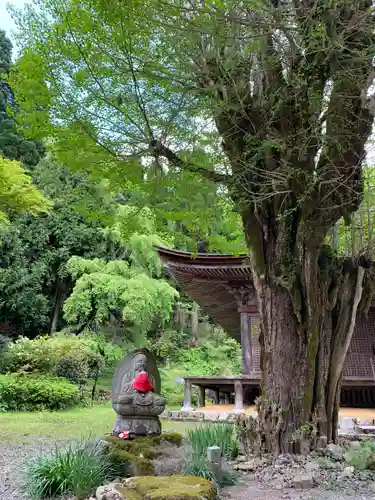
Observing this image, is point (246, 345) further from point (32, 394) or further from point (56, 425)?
point (32, 394)

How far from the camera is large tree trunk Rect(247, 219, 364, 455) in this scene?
4.29 meters

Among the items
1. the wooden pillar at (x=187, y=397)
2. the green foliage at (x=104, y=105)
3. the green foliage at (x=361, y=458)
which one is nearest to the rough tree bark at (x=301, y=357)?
the green foliage at (x=361, y=458)

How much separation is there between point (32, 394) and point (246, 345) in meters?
6.09

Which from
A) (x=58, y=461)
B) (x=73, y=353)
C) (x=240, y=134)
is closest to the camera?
(x=58, y=461)

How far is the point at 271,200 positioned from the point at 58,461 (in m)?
3.41

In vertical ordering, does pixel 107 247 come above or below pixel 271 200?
above

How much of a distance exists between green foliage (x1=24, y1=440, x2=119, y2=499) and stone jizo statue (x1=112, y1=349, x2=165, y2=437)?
0.87 meters

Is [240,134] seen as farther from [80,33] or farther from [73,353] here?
[73,353]

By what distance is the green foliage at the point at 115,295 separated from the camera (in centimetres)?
1554

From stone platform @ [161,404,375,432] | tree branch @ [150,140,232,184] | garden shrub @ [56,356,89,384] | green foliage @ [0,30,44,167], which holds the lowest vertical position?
stone platform @ [161,404,375,432]

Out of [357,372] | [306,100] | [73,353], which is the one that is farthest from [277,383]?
[73,353]

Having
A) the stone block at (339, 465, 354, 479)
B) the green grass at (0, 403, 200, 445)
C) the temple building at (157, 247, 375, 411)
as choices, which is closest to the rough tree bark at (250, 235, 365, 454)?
the stone block at (339, 465, 354, 479)

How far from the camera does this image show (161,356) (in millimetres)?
19016

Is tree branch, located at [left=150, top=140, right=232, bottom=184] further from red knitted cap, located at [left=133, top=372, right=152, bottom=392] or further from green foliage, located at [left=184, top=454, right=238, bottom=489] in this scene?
green foliage, located at [left=184, top=454, right=238, bottom=489]
